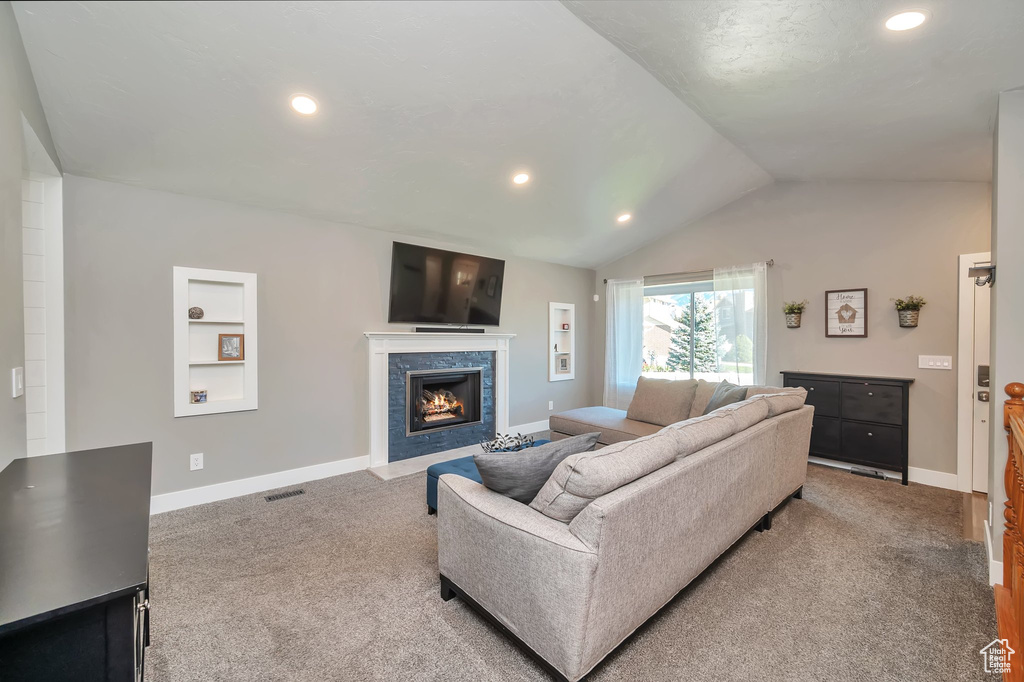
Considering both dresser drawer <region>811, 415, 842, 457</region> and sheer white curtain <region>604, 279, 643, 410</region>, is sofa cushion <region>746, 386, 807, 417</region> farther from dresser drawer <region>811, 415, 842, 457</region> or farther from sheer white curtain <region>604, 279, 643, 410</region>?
sheer white curtain <region>604, 279, 643, 410</region>

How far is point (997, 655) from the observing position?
1.67m

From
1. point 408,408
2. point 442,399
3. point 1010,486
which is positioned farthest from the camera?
point 442,399

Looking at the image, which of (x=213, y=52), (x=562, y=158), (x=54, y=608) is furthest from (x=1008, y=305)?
(x=213, y=52)

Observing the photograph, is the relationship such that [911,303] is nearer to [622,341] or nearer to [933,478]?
[933,478]

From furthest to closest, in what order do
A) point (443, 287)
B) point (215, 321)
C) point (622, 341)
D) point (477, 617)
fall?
1. point (622, 341)
2. point (443, 287)
3. point (215, 321)
4. point (477, 617)

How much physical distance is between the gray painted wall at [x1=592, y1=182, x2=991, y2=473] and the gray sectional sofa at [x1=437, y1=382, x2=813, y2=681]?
2701mm

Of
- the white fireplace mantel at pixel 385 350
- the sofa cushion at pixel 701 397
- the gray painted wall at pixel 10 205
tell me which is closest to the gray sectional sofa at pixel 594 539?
the gray painted wall at pixel 10 205

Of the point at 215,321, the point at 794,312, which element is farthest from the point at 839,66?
the point at 215,321

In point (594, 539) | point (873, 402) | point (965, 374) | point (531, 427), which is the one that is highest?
point (965, 374)

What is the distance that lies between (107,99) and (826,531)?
4.53 metres

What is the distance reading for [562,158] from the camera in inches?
131

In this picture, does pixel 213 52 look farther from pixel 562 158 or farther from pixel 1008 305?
pixel 1008 305

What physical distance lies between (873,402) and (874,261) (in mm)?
1280

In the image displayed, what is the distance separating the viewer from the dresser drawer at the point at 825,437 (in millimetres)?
3893
